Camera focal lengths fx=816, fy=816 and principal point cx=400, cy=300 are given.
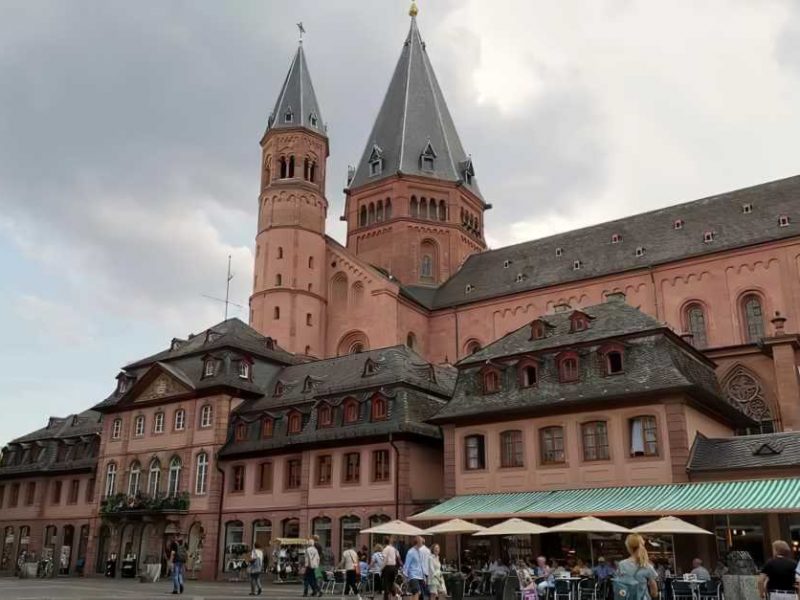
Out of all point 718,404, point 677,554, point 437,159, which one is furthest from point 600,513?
point 437,159

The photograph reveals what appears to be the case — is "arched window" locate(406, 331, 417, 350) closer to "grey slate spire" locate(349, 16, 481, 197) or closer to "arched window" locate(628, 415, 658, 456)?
"grey slate spire" locate(349, 16, 481, 197)

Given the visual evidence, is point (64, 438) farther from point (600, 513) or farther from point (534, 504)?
point (600, 513)

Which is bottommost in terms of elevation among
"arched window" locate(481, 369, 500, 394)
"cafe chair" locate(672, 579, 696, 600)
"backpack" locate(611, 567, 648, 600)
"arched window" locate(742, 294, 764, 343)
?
"cafe chair" locate(672, 579, 696, 600)

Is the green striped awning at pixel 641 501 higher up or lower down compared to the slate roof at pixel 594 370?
lower down

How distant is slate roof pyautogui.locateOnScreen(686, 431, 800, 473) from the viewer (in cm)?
2723

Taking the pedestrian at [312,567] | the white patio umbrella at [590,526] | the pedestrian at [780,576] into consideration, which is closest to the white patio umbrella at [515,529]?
the white patio umbrella at [590,526]

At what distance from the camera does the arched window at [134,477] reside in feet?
152

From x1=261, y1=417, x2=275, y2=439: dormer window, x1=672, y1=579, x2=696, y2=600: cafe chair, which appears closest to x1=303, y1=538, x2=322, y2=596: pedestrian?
x1=672, y1=579, x2=696, y2=600: cafe chair

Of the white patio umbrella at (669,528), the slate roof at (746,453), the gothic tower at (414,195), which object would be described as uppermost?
the gothic tower at (414,195)

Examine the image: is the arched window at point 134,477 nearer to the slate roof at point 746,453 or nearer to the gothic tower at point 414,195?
the gothic tower at point 414,195

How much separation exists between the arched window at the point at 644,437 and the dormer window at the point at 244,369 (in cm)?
2319

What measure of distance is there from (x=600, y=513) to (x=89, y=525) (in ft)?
113

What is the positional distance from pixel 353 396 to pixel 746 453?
17.7 meters

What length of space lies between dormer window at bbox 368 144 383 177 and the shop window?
4578 centimetres
